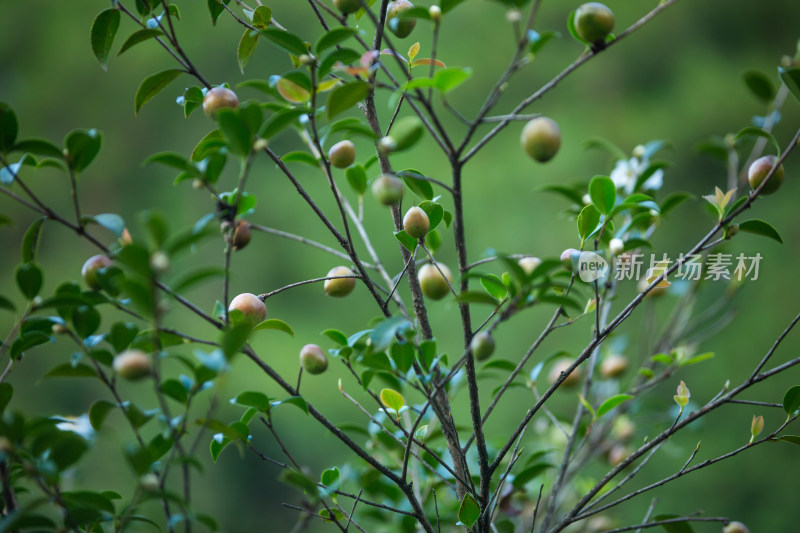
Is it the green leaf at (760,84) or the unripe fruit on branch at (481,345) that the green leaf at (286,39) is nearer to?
the unripe fruit on branch at (481,345)

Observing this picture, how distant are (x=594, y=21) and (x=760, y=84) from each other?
1.56ft

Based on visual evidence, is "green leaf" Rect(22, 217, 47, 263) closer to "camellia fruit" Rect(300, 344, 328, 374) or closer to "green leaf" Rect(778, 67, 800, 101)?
"camellia fruit" Rect(300, 344, 328, 374)

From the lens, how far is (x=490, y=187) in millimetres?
1630

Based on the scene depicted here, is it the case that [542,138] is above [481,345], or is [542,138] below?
above

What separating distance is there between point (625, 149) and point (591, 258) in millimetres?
1197

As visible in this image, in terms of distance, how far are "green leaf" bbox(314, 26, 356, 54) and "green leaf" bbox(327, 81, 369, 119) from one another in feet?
0.12

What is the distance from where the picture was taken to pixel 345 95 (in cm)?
43

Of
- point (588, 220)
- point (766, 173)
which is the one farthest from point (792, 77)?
point (588, 220)

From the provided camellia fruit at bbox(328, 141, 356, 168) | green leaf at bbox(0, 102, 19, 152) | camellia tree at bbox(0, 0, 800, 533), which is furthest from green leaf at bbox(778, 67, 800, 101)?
green leaf at bbox(0, 102, 19, 152)

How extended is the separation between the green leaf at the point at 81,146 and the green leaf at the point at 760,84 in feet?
2.55

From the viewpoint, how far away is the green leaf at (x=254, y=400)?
51 cm

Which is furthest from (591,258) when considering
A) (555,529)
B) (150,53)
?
(150,53)

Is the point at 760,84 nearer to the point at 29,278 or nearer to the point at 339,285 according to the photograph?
the point at 339,285

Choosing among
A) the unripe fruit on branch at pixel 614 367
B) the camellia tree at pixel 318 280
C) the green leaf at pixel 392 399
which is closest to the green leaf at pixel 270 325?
the camellia tree at pixel 318 280
